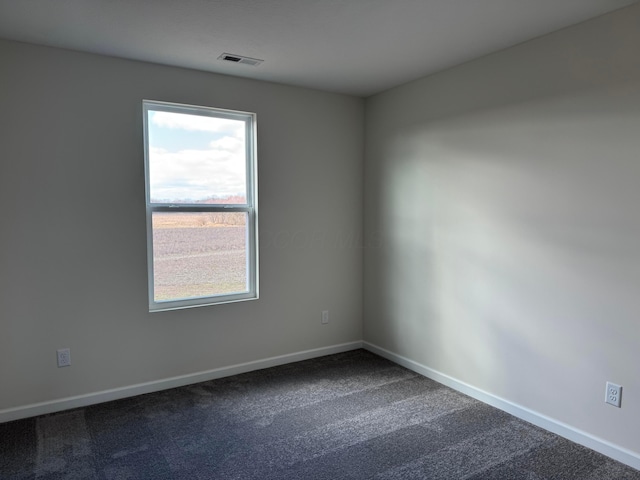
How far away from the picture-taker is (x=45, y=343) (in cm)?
288

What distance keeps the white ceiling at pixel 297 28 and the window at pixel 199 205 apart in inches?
18.5

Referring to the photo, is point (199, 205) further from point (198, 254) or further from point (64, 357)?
point (64, 357)

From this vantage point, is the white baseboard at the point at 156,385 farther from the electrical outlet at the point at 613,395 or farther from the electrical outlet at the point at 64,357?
the electrical outlet at the point at 613,395

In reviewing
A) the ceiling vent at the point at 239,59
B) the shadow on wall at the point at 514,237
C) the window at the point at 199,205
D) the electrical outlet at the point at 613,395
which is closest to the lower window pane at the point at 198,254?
the window at the point at 199,205

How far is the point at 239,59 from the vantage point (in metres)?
3.06

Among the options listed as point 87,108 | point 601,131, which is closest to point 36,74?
point 87,108

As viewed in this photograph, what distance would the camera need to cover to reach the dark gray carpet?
89.8 inches

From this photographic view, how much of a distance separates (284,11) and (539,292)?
2247 mm

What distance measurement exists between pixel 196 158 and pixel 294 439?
2186 millimetres

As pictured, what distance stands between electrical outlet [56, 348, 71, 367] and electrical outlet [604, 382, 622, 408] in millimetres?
3362

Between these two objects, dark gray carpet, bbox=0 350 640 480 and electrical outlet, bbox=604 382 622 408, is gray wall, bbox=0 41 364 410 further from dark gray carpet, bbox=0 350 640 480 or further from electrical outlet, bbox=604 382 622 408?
electrical outlet, bbox=604 382 622 408

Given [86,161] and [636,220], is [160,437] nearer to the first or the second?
[86,161]

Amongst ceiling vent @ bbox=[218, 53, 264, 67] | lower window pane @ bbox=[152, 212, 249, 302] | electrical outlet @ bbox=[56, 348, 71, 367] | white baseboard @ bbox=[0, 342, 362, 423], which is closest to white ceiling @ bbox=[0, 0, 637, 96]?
ceiling vent @ bbox=[218, 53, 264, 67]

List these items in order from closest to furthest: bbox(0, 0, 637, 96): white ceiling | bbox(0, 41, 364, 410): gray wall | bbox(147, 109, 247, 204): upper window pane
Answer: bbox(0, 0, 637, 96): white ceiling, bbox(0, 41, 364, 410): gray wall, bbox(147, 109, 247, 204): upper window pane
